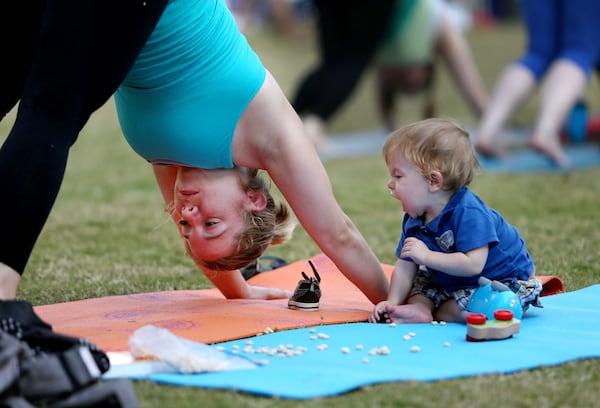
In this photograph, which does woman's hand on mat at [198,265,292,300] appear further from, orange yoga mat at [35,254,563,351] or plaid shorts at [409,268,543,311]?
plaid shorts at [409,268,543,311]

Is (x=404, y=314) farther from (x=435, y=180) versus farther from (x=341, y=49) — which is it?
(x=341, y=49)

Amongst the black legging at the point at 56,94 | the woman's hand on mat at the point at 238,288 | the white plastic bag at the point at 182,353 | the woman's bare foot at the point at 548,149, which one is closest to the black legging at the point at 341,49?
the woman's bare foot at the point at 548,149

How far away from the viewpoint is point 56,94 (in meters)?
2.62

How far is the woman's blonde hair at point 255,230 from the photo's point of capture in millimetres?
3279

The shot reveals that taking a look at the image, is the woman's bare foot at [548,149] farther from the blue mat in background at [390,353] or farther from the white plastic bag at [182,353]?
the white plastic bag at [182,353]

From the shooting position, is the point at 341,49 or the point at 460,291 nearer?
the point at 460,291

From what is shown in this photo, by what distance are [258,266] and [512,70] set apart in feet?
11.7

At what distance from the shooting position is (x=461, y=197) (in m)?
3.24

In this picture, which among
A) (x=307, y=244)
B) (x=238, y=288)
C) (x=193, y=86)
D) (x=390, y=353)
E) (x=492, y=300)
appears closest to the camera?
(x=390, y=353)

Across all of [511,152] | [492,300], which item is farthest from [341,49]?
[492,300]

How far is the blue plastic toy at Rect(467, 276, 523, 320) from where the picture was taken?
3137 millimetres

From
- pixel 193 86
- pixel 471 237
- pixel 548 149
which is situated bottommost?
pixel 548 149

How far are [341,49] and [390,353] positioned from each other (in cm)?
515

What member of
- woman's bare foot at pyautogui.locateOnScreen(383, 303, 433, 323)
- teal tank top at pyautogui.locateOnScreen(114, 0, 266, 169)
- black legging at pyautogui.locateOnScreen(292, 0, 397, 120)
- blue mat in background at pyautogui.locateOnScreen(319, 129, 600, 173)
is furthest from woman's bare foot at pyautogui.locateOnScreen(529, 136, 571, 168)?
teal tank top at pyautogui.locateOnScreen(114, 0, 266, 169)
